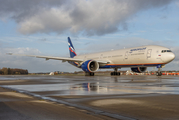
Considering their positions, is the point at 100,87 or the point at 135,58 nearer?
the point at 100,87

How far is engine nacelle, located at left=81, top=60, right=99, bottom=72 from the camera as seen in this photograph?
122 ft

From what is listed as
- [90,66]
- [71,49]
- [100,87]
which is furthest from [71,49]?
[100,87]

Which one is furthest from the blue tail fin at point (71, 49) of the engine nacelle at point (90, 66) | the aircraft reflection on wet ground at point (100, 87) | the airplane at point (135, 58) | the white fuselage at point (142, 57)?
the aircraft reflection on wet ground at point (100, 87)

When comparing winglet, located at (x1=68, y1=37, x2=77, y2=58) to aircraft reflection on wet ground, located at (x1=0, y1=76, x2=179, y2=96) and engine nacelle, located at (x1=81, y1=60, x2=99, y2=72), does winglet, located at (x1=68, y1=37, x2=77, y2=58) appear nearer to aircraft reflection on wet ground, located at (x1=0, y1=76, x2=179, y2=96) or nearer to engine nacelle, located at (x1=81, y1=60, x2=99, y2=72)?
engine nacelle, located at (x1=81, y1=60, x2=99, y2=72)

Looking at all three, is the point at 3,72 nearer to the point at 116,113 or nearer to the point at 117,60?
the point at 117,60

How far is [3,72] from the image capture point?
10400 cm

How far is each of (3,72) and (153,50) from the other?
91444 mm

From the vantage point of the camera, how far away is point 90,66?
1576 inches

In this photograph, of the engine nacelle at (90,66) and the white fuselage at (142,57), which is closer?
the white fuselage at (142,57)

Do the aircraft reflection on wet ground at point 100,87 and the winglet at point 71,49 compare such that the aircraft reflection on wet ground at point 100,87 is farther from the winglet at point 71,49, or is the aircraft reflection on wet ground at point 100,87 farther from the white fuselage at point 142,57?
the winglet at point 71,49

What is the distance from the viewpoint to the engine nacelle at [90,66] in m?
37.2

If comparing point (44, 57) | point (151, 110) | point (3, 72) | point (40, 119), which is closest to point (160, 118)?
point (151, 110)


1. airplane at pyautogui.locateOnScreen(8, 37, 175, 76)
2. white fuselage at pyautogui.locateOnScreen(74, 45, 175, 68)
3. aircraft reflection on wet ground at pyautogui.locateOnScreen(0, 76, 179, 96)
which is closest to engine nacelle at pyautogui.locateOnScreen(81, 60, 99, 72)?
airplane at pyautogui.locateOnScreen(8, 37, 175, 76)

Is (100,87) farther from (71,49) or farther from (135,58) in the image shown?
(71,49)
